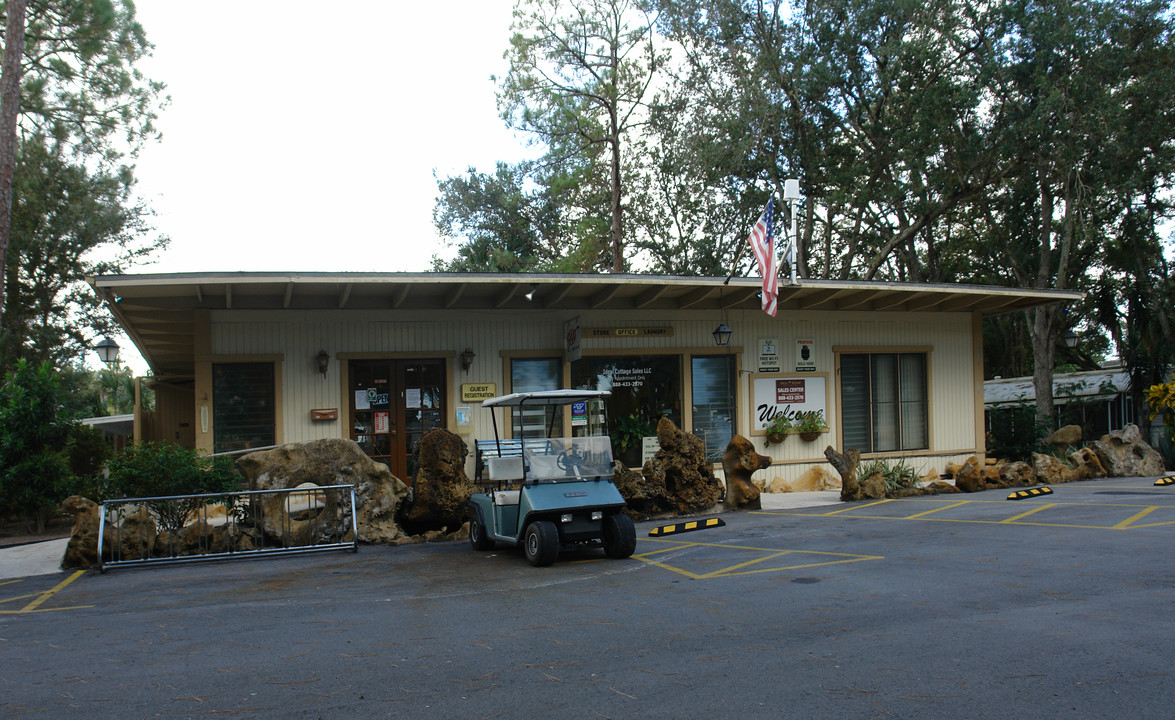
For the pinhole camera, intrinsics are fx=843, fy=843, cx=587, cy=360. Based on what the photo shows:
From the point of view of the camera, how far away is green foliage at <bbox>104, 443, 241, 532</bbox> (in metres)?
10.2

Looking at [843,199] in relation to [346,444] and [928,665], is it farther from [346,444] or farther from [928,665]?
[928,665]

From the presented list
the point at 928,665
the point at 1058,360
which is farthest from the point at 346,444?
the point at 1058,360

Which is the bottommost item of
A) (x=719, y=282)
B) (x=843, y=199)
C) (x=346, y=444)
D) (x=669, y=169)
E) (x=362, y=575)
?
(x=362, y=575)

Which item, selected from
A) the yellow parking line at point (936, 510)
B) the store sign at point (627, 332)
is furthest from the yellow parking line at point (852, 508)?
the store sign at point (627, 332)

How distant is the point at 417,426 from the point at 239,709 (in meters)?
9.78

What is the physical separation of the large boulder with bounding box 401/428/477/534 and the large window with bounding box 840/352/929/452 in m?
8.67

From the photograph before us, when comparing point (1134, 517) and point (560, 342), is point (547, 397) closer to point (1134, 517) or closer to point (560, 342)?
point (560, 342)

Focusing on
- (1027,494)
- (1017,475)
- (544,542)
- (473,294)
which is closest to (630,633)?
(544,542)

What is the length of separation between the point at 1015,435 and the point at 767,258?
927cm

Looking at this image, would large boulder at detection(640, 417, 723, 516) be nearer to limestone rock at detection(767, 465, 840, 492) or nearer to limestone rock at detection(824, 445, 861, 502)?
limestone rock at detection(824, 445, 861, 502)

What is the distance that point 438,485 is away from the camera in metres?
11.0

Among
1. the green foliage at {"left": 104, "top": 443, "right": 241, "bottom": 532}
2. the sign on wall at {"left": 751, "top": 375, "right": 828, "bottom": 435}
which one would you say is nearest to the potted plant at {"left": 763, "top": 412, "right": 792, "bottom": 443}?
the sign on wall at {"left": 751, "top": 375, "right": 828, "bottom": 435}

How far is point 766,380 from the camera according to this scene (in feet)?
52.5

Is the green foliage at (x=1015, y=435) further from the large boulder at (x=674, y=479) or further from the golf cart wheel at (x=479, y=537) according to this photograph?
the golf cart wheel at (x=479, y=537)
